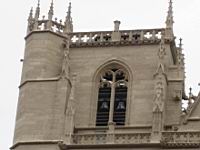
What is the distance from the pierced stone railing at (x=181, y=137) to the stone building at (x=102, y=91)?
0.04 meters

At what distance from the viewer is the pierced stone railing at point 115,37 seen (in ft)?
158

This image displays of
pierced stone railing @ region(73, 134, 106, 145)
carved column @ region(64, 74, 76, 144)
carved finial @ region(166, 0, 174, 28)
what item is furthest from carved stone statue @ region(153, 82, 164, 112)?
carved finial @ region(166, 0, 174, 28)

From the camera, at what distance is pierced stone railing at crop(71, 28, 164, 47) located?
48.2 m

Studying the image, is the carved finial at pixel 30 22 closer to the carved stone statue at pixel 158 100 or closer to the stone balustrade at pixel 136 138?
the stone balustrade at pixel 136 138

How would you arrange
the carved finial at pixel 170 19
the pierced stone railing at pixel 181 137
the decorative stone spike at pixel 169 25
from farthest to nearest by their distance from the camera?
the carved finial at pixel 170 19, the decorative stone spike at pixel 169 25, the pierced stone railing at pixel 181 137

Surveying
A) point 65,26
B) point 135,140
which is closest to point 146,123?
point 135,140

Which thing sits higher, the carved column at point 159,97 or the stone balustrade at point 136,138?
the carved column at point 159,97

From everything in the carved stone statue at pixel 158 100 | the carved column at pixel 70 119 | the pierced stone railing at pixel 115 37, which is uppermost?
the pierced stone railing at pixel 115 37

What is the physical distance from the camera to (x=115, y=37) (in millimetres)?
48500

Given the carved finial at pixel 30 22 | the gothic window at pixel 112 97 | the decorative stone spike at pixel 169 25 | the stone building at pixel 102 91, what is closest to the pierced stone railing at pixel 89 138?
the stone building at pixel 102 91

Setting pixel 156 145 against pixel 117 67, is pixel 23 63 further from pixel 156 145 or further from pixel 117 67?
pixel 156 145

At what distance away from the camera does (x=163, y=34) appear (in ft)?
158

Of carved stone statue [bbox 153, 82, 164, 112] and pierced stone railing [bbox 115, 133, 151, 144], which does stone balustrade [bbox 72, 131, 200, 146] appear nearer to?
pierced stone railing [bbox 115, 133, 151, 144]

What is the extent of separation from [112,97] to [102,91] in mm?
609
